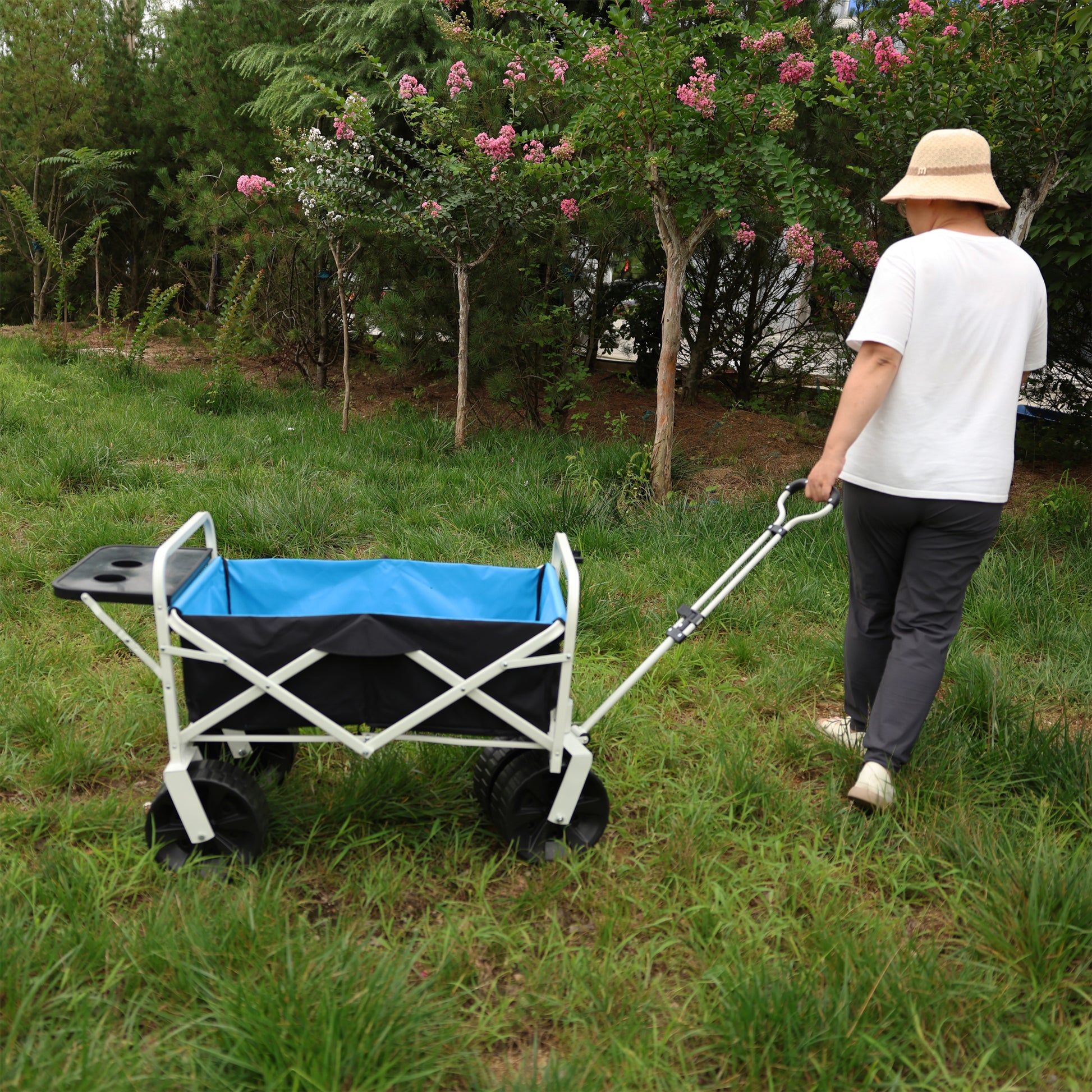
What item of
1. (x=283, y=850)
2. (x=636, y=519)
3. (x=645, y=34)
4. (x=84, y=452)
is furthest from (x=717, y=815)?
(x=84, y=452)

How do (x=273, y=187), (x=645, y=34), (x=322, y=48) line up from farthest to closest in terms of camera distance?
(x=322, y=48) < (x=273, y=187) < (x=645, y=34)

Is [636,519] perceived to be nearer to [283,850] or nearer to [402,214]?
[402,214]

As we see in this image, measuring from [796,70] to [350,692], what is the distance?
410 cm

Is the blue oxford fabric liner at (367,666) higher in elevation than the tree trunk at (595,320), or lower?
lower

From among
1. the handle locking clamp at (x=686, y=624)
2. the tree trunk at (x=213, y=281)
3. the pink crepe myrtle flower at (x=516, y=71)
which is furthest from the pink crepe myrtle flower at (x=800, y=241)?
the tree trunk at (x=213, y=281)

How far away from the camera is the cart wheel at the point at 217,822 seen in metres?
2.43

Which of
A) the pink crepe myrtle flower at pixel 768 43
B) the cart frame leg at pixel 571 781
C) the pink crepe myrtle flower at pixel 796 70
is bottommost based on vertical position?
the cart frame leg at pixel 571 781

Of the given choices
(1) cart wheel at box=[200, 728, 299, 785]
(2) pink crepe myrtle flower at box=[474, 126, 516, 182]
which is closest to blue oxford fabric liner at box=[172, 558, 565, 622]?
(1) cart wheel at box=[200, 728, 299, 785]

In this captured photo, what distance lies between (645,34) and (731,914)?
4278 mm

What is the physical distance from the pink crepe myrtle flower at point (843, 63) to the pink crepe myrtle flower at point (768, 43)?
0.29 metres

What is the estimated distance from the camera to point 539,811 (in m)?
2.59

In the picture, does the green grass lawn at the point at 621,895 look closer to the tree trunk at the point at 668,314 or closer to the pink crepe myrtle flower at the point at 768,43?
the tree trunk at the point at 668,314

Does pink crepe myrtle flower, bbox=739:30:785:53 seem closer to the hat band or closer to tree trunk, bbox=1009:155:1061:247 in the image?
tree trunk, bbox=1009:155:1061:247

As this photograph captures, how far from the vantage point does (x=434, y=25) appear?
295 inches
